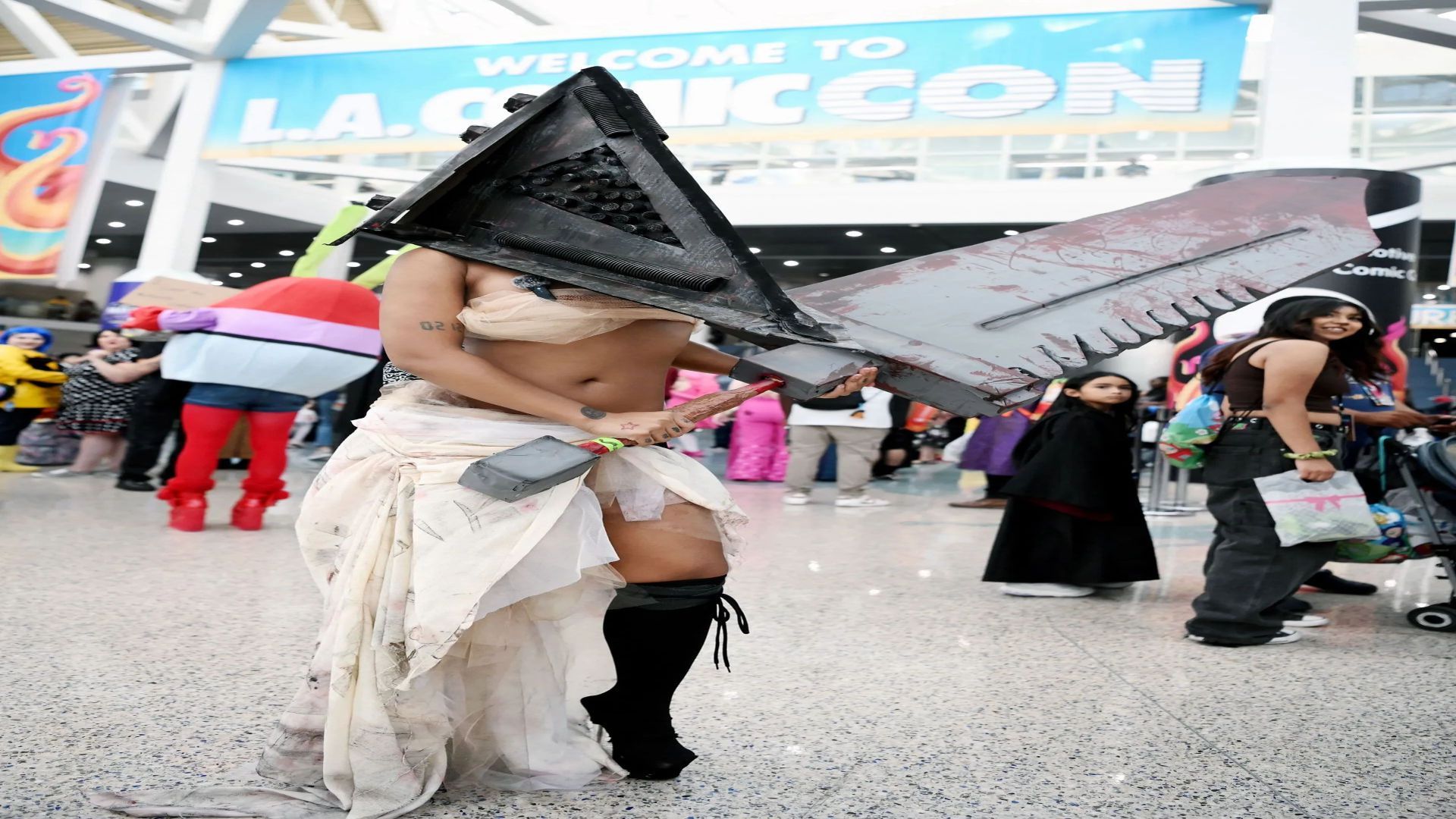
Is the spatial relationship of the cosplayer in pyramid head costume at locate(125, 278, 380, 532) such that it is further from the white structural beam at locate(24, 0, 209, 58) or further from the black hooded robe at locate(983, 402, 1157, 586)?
the white structural beam at locate(24, 0, 209, 58)

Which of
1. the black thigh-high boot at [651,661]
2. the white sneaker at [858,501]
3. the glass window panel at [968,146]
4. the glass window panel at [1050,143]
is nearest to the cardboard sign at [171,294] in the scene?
the white sneaker at [858,501]

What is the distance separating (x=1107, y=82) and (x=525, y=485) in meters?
6.87

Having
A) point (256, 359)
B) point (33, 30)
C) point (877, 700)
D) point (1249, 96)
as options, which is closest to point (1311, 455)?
point (877, 700)

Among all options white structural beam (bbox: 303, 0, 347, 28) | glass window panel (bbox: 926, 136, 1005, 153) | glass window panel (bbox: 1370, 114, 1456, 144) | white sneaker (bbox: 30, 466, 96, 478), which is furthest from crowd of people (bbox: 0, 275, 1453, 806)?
glass window panel (bbox: 1370, 114, 1456, 144)

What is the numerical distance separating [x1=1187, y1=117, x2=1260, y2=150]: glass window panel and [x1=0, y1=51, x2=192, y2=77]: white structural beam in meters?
10.9

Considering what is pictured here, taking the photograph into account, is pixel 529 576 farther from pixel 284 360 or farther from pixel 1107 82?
pixel 1107 82

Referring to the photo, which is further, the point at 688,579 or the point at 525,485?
the point at 688,579

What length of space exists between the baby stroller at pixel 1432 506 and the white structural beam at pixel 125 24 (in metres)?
10.3

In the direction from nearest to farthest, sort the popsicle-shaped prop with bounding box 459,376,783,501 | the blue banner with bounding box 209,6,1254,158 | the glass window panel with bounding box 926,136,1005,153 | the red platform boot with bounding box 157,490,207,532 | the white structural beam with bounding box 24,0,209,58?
1. the popsicle-shaped prop with bounding box 459,376,783,501
2. the red platform boot with bounding box 157,490,207,532
3. the blue banner with bounding box 209,6,1254,158
4. the white structural beam with bounding box 24,0,209,58
5. the glass window panel with bounding box 926,136,1005,153

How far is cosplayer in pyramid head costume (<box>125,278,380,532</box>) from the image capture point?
14.1ft

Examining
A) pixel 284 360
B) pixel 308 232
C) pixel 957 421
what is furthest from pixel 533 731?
pixel 308 232

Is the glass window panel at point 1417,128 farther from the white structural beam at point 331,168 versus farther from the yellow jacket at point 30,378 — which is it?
the yellow jacket at point 30,378

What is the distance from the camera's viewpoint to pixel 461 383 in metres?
1.52

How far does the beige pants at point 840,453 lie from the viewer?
7.18m
